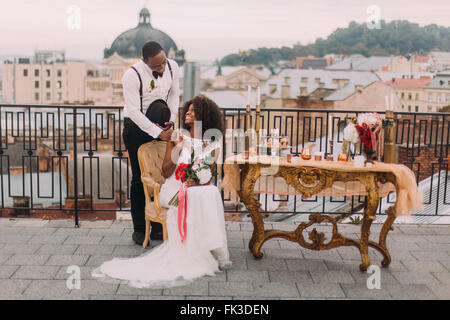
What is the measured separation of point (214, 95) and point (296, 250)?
167ft

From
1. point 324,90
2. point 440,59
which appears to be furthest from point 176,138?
point 440,59

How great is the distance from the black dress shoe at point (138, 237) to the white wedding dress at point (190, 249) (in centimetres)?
52

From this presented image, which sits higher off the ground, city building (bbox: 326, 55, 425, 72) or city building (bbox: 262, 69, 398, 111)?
city building (bbox: 326, 55, 425, 72)

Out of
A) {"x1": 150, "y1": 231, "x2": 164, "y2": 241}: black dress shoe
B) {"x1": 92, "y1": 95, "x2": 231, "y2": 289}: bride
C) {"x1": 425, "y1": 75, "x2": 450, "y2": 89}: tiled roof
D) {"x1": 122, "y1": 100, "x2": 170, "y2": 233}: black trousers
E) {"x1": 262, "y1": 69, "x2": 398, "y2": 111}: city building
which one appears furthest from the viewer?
{"x1": 425, "y1": 75, "x2": 450, "y2": 89}: tiled roof

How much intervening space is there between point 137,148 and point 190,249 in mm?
1191

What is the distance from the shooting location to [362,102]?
4397cm

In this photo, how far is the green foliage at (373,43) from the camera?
5173 centimetres

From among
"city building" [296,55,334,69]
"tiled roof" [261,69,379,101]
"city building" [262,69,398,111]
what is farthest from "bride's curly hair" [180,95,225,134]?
"city building" [296,55,334,69]

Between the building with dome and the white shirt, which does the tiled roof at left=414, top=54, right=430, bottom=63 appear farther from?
the white shirt

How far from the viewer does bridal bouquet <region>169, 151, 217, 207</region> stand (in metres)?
4.44

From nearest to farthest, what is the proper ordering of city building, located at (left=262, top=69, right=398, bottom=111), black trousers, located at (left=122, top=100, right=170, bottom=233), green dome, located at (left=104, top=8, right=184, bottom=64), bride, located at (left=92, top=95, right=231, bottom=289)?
bride, located at (left=92, top=95, right=231, bottom=289) < black trousers, located at (left=122, top=100, right=170, bottom=233) < city building, located at (left=262, top=69, right=398, bottom=111) < green dome, located at (left=104, top=8, right=184, bottom=64)

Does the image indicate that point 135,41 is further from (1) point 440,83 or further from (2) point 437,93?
(1) point 440,83

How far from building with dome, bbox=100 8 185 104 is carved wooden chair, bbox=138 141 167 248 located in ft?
273
